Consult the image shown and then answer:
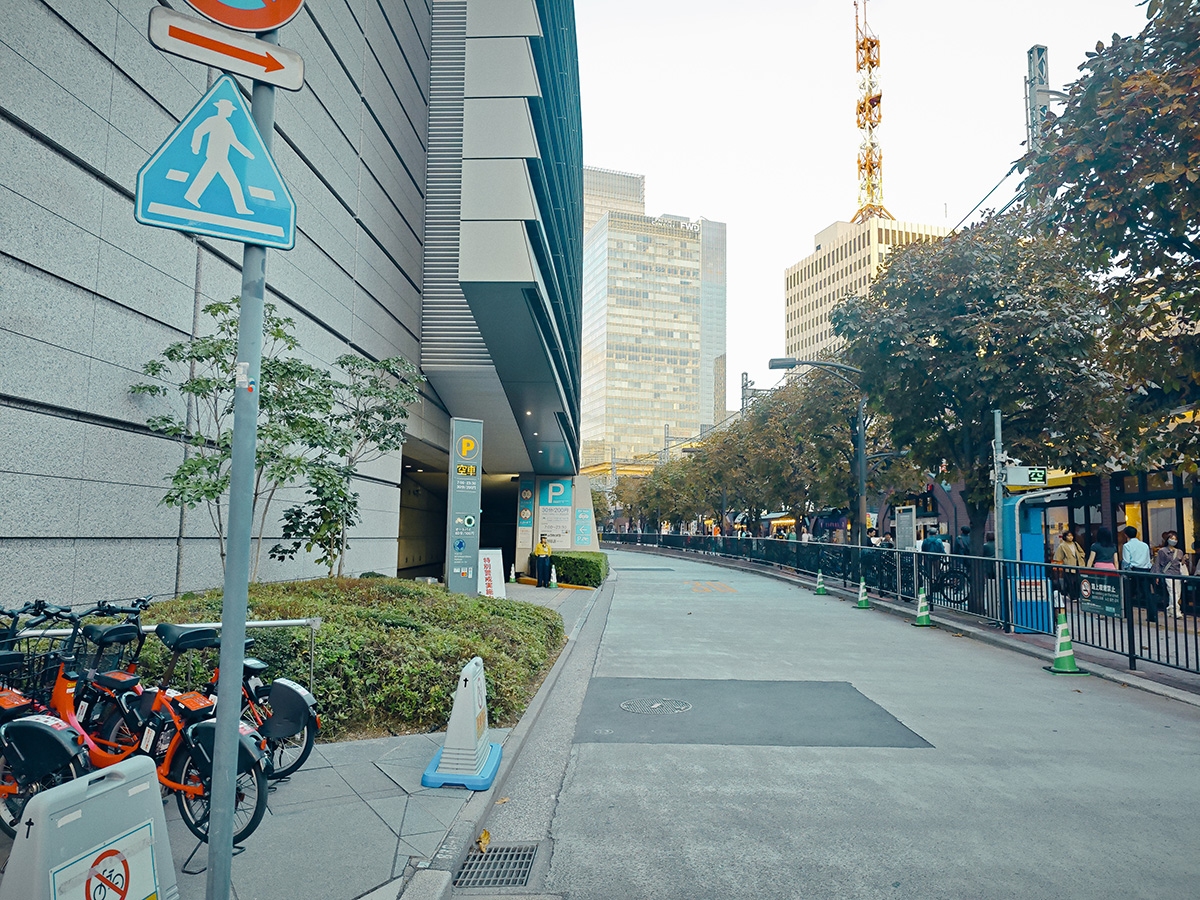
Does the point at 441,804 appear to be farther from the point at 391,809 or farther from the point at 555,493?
the point at 555,493

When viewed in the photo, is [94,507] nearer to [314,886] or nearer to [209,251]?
[209,251]

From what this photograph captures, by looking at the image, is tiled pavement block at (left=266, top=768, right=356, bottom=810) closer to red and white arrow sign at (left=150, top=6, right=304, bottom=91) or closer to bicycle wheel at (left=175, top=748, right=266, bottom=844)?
bicycle wheel at (left=175, top=748, right=266, bottom=844)

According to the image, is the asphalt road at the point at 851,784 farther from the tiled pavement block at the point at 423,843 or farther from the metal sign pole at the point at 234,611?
the metal sign pole at the point at 234,611

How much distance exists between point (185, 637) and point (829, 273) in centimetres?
13879

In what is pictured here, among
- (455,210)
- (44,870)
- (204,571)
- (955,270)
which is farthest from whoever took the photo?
(455,210)

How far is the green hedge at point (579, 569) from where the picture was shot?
78.0ft

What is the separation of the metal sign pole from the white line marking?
0.45ft

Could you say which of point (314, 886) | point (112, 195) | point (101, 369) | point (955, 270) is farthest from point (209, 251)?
point (955, 270)

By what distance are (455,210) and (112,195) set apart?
45.0 ft

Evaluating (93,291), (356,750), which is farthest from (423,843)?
(93,291)

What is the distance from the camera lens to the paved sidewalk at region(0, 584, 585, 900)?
3.87 meters

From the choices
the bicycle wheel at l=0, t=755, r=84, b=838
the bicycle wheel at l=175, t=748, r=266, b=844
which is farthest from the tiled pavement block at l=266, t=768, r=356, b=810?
the bicycle wheel at l=0, t=755, r=84, b=838

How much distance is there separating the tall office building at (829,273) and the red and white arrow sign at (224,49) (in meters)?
118

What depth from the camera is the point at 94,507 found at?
8141 millimetres
